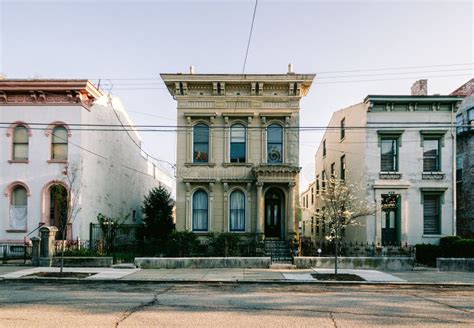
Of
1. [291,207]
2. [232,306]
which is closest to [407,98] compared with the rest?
[291,207]

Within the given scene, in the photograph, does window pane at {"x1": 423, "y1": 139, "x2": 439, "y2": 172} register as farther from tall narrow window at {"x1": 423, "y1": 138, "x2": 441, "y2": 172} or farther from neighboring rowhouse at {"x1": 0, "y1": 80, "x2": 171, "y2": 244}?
neighboring rowhouse at {"x1": 0, "y1": 80, "x2": 171, "y2": 244}

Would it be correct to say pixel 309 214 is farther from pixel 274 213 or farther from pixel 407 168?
pixel 407 168

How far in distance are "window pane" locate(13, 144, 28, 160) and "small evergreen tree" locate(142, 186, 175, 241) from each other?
782cm

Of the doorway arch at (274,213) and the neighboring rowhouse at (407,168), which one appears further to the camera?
the doorway arch at (274,213)

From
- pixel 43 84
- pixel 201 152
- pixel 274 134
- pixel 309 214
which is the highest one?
pixel 43 84

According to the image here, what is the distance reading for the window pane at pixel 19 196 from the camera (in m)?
24.1

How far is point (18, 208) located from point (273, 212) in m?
13.4

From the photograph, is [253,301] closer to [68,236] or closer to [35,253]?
[35,253]

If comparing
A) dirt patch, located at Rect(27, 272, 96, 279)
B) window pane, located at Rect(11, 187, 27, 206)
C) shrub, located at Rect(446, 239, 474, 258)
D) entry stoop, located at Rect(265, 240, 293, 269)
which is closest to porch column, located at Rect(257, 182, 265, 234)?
entry stoop, located at Rect(265, 240, 293, 269)

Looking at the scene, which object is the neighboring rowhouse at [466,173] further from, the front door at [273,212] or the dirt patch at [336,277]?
the dirt patch at [336,277]

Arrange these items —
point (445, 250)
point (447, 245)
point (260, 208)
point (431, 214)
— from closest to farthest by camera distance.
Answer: point (445, 250) → point (447, 245) → point (260, 208) → point (431, 214)

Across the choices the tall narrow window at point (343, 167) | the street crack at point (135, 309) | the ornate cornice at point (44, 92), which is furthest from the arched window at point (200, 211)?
the street crack at point (135, 309)

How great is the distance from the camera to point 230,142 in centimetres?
2562

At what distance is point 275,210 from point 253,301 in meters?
14.5
